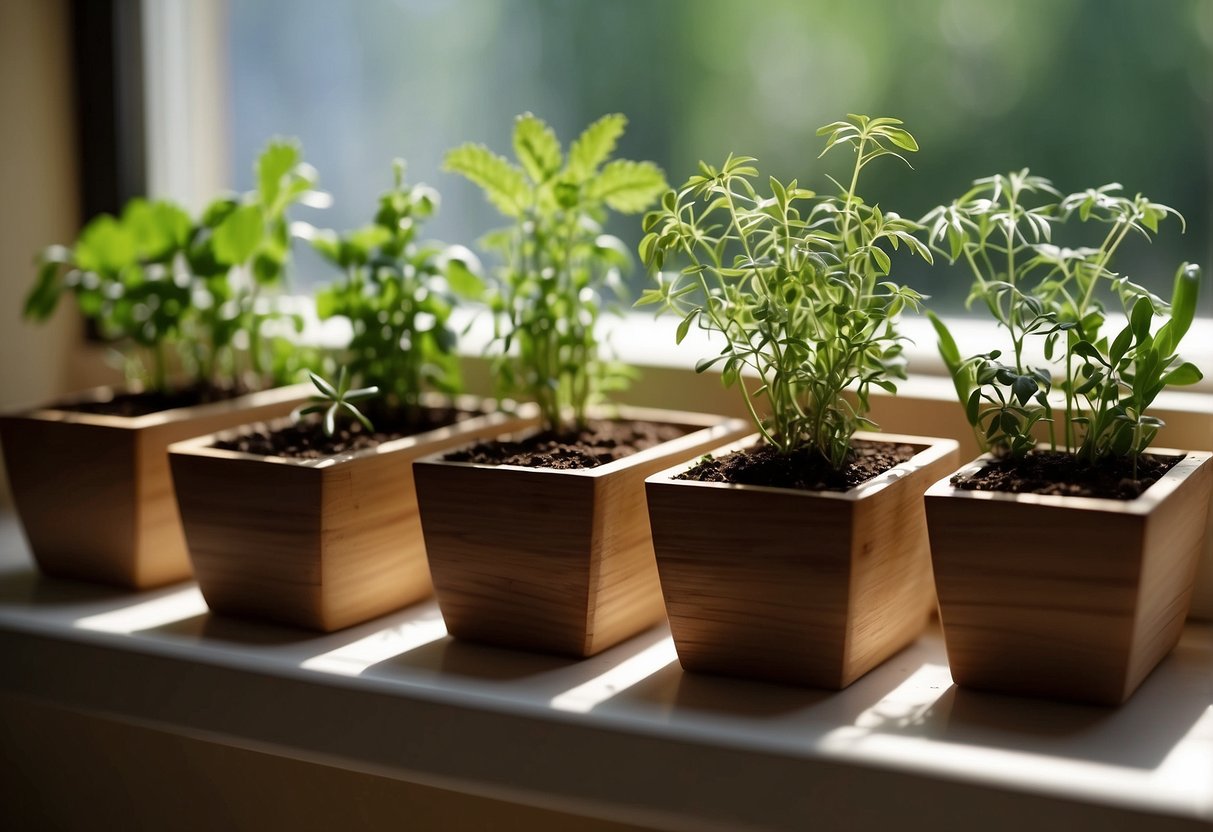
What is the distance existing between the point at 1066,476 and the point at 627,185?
0.46 meters

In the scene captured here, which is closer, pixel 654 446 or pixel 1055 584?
pixel 1055 584

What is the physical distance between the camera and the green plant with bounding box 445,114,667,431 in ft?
3.73

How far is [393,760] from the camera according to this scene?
3.09 ft

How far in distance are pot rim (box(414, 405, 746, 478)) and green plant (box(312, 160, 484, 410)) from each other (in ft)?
0.42

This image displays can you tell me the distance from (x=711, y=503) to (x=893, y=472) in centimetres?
16

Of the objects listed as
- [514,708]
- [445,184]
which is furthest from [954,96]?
[514,708]

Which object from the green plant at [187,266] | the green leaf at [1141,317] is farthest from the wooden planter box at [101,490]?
the green leaf at [1141,317]

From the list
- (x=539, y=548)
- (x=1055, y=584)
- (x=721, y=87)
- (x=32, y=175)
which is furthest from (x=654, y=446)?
(x=32, y=175)

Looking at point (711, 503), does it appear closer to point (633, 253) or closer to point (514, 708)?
point (514, 708)

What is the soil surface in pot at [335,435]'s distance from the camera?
1.16 metres

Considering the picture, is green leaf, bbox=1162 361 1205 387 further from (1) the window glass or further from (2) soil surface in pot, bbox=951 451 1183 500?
(1) the window glass

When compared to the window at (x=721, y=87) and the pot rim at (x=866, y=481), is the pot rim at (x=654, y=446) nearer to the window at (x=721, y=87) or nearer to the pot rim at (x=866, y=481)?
the pot rim at (x=866, y=481)

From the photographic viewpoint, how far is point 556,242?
1.18 m

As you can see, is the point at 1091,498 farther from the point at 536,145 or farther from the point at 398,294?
the point at 398,294
